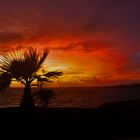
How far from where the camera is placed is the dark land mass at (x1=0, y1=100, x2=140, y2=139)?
32.5 ft

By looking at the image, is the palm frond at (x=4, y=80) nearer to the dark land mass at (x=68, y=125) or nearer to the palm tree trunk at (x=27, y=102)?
the palm tree trunk at (x=27, y=102)

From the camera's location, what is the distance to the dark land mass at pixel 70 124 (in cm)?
991

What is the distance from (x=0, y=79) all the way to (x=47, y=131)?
271 inches

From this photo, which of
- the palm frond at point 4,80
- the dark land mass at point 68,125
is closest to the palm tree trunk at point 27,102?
the palm frond at point 4,80

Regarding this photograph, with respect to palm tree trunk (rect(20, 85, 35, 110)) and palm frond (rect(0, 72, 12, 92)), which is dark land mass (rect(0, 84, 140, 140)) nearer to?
palm tree trunk (rect(20, 85, 35, 110))

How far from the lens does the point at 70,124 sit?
10875 mm

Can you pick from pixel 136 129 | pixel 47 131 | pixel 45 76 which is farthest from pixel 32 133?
pixel 45 76

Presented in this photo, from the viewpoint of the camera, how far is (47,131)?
9.94m

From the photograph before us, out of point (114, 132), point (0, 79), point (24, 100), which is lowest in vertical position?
point (114, 132)

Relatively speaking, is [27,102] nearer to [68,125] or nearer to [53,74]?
[53,74]

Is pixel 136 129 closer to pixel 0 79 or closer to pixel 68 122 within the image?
pixel 68 122

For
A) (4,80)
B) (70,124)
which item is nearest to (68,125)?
(70,124)

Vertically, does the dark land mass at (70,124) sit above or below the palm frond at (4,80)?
below

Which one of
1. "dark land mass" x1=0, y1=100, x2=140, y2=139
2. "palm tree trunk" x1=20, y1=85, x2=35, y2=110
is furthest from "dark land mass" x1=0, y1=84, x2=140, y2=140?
"palm tree trunk" x1=20, y1=85, x2=35, y2=110
